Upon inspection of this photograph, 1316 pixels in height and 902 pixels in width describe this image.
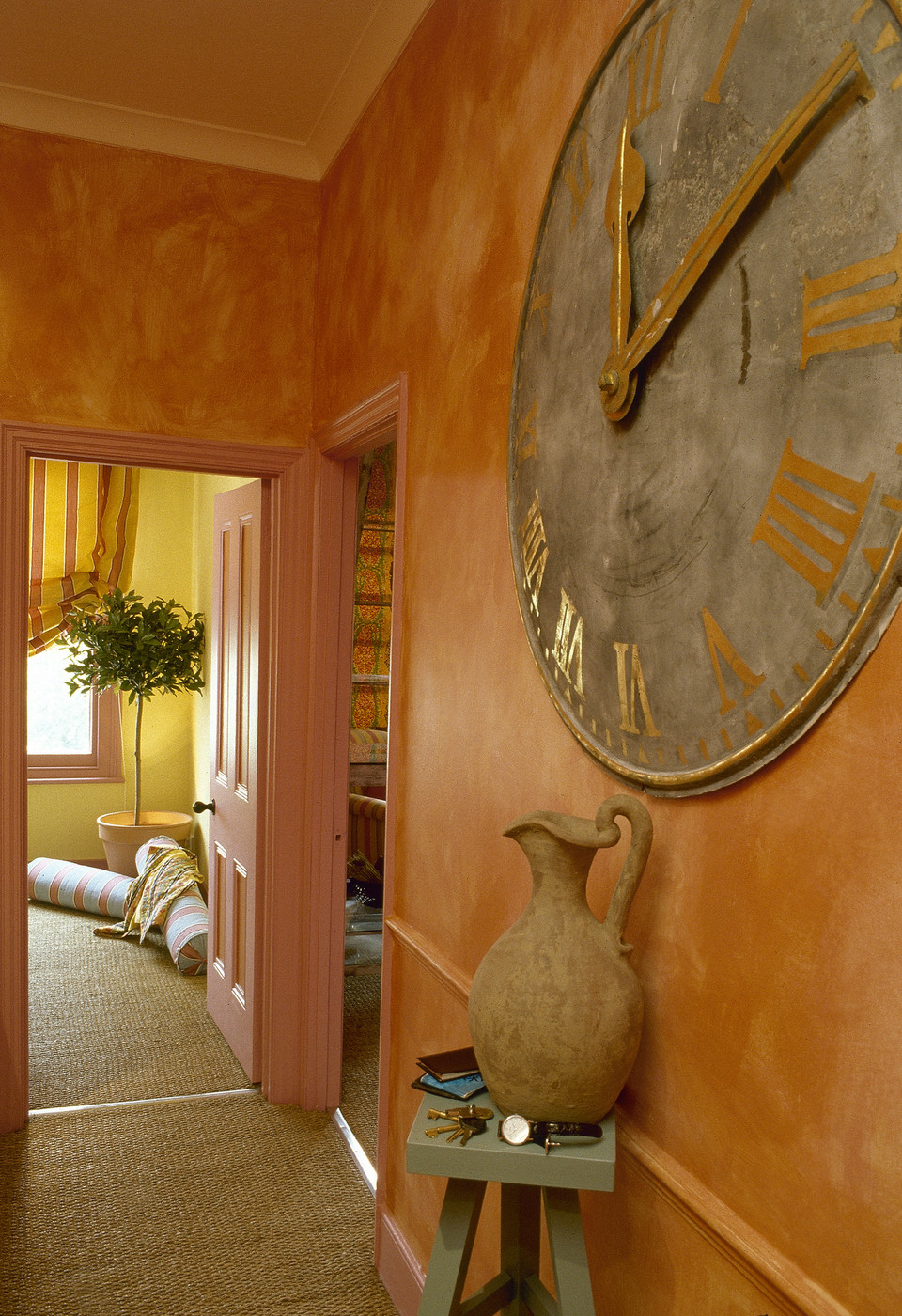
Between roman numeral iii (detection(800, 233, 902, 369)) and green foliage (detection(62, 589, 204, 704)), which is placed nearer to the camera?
roman numeral iii (detection(800, 233, 902, 369))

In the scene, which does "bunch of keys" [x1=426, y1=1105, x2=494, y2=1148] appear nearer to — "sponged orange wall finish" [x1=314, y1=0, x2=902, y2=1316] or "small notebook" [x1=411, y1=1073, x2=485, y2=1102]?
"small notebook" [x1=411, y1=1073, x2=485, y2=1102]

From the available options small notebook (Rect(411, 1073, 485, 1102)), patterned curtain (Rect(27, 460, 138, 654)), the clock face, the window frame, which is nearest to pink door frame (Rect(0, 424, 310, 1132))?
the clock face

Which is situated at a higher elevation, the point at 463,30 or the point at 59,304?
the point at 463,30

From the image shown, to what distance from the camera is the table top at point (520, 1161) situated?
1333mm

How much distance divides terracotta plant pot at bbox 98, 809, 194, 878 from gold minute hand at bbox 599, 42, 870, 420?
5.14m

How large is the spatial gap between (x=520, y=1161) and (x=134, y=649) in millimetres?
5042

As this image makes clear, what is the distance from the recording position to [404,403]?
2613mm

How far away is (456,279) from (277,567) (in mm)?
1505

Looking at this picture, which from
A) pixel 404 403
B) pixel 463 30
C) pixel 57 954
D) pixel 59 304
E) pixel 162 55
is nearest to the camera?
pixel 463 30

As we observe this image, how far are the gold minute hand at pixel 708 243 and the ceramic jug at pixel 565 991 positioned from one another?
1.97 ft

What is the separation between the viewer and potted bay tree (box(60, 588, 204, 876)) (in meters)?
5.91

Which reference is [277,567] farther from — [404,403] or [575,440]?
[575,440]

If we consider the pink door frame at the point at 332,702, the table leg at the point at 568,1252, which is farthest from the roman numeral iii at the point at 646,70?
the pink door frame at the point at 332,702

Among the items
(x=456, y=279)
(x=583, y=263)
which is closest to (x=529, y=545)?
(x=583, y=263)
